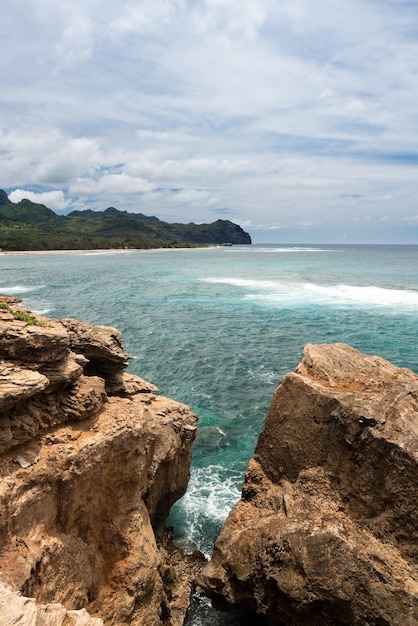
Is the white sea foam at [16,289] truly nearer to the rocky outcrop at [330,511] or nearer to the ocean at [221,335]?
the ocean at [221,335]

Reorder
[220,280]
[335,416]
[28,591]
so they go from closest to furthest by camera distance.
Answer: [28,591] < [335,416] < [220,280]

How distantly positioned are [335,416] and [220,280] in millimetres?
73582

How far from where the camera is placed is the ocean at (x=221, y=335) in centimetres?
1944

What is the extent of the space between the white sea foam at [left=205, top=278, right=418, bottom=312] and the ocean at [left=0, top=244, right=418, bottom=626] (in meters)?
0.16

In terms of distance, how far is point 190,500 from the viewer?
1839 centimetres

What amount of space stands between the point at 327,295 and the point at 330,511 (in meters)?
54.4

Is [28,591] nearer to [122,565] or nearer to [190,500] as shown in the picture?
[122,565]

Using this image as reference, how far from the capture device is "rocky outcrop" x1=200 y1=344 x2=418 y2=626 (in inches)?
407

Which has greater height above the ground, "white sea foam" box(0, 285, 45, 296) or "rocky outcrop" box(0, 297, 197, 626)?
"rocky outcrop" box(0, 297, 197, 626)

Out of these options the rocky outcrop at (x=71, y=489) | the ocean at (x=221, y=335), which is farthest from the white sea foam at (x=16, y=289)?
the rocky outcrop at (x=71, y=489)

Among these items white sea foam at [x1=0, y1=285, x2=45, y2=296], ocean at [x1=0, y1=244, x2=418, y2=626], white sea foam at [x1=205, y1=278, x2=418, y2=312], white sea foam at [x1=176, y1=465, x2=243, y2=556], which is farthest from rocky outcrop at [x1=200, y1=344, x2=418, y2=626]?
white sea foam at [x1=0, y1=285, x2=45, y2=296]

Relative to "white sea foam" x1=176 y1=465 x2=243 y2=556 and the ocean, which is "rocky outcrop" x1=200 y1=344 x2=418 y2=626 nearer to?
the ocean

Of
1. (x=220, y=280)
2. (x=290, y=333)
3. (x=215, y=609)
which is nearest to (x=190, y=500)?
(x=215, y=609)

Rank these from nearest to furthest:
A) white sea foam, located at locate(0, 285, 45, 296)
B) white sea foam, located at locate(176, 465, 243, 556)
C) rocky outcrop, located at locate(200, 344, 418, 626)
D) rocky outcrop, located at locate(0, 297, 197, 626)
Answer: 1. rocky outcrop, located at locate(0, 297, 197, 626)
2. rocky outcrop, located at locate(200, 344, 418, 626)
3. white sea foam, located at locate(176, 465, 243, 556)
4. white sea foam, located at locate(0, 285, 45, 296)
